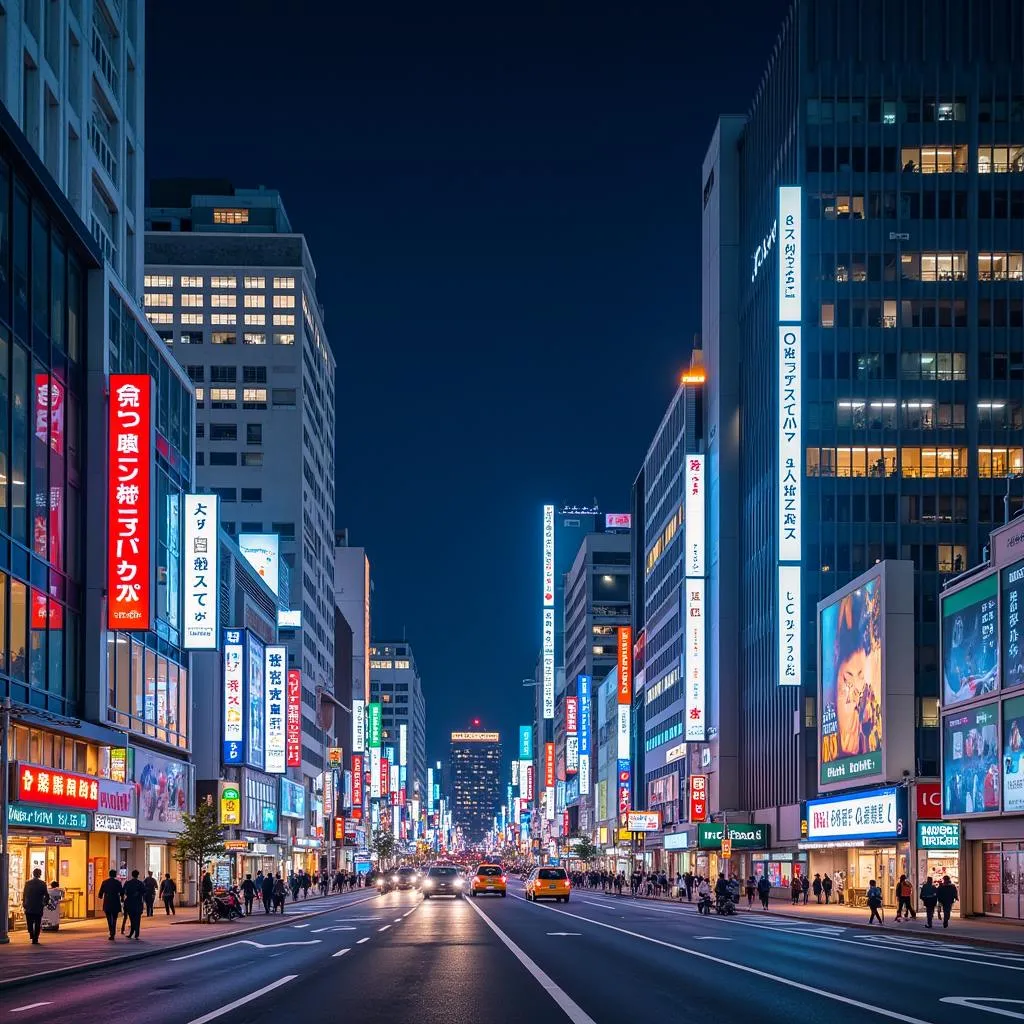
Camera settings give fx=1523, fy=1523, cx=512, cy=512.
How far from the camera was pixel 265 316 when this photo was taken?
149875 mm

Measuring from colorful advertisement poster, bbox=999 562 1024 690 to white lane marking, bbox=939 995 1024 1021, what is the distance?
30.6m

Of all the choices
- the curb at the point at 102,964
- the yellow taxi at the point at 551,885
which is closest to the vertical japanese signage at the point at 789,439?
the yellow taxi at the point at 551,885

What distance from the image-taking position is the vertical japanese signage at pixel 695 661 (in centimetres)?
11150

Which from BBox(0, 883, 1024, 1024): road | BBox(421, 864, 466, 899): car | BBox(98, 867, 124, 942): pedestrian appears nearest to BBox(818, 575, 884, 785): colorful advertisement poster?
BBox(421, 864, 466, 899): car

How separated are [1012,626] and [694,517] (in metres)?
58.9

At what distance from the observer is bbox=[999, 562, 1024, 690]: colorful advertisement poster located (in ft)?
172

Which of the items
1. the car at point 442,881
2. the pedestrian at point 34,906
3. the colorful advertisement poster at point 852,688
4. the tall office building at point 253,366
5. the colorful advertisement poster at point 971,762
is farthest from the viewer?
the tall office building at point 253,366

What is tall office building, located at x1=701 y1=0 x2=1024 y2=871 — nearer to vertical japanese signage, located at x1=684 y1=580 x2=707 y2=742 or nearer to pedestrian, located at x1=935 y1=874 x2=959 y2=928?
vertical japanese signage, located at x1=684 y1=580 x2=707 y2=742

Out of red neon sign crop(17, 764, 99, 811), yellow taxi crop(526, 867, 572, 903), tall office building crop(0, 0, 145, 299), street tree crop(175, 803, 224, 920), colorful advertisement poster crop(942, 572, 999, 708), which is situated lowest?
yellow taxi crop(526, 867, 572, 903)

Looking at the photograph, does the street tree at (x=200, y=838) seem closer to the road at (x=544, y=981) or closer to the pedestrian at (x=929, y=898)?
the road at (x=544, y=981)

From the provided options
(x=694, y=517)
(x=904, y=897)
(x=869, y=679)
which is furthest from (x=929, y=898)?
(x=694, y=517)

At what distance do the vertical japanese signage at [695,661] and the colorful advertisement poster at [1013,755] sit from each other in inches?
2267

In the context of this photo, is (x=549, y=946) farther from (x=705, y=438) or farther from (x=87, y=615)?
(x=705, y=438)

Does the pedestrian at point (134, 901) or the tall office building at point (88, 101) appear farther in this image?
the tall office building at point (88, 101)
